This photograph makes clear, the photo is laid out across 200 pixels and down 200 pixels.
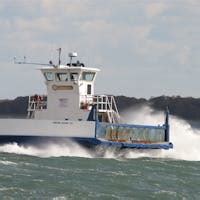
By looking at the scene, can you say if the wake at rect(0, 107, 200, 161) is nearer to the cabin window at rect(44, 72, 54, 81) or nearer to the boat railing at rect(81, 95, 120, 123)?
the boat railing at rect(81, 95, 120, 123)

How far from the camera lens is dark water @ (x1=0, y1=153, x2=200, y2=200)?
23375 mm

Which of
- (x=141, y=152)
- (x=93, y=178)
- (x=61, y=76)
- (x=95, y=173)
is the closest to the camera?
(x=93, y=178)

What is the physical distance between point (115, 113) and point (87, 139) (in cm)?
350

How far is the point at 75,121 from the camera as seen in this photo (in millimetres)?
33125

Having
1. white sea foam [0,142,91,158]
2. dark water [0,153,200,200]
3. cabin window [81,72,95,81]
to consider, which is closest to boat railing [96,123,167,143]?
dark water [0,153,200,200]

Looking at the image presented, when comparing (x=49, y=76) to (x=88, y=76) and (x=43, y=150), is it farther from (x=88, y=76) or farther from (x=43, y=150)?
(x=43, y=150)

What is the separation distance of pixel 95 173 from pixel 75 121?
5.65 m

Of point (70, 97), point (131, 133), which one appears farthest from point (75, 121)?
point (131, 133)

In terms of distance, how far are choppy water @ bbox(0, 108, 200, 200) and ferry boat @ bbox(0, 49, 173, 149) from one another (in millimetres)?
468

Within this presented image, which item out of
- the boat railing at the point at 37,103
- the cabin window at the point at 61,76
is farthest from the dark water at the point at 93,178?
the cabin window at the point at 61,76

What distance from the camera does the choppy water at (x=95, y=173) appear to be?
2358 cm

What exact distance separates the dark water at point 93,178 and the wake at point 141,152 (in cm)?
77

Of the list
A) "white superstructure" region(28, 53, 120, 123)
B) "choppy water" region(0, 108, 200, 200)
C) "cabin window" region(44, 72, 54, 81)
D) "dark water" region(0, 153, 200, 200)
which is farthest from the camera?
"cabin window" region(44, 72, 54, 81)

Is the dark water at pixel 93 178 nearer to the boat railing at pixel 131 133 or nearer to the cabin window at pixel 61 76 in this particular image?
the boat railing at pixel 131 133
